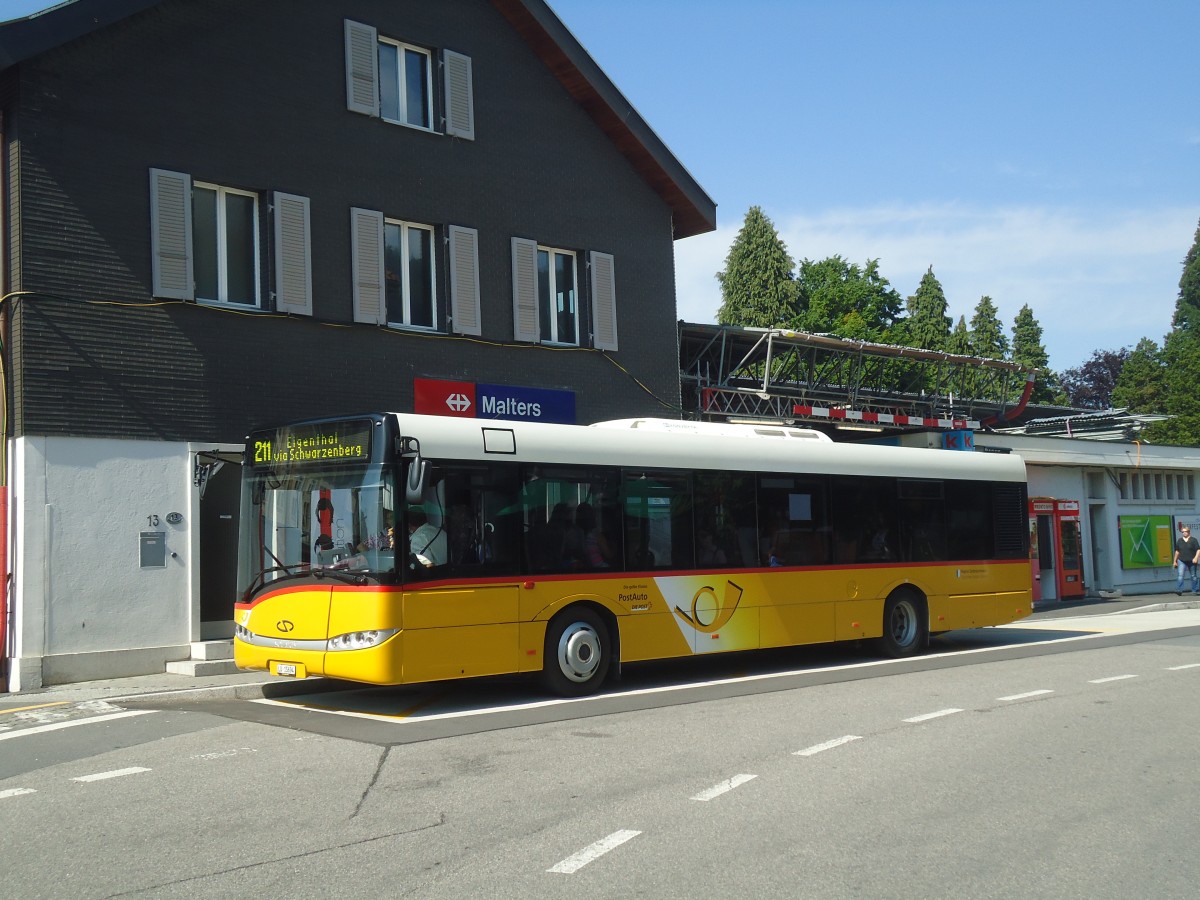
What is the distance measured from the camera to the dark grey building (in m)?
14.0

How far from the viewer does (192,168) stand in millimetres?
15477

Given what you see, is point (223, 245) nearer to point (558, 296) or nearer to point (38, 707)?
point (558, 296)

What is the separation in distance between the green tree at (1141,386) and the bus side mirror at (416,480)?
61210 millimetres

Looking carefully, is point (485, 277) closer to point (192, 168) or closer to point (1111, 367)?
point (192, 168)

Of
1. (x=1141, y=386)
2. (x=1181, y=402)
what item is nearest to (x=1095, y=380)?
(x=1141, y=386)

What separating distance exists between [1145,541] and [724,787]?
2814cm

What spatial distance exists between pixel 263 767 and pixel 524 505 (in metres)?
3.96

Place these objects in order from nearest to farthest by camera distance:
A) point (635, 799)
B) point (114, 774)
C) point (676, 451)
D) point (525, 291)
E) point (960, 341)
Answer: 1. point (635, 799)
2. point (114, 774)
3. point (676, 451)
4. point (525, 291)
5. point (960, 341)

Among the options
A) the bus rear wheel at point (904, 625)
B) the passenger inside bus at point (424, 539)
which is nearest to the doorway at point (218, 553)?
the passenger inside bus at point (424, 539)

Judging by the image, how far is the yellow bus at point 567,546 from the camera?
10367 mm

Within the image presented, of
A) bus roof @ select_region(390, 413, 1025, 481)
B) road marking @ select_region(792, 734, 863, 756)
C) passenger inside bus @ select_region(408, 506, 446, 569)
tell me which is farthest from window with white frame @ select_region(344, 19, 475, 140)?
road marking @ select_region(792, 734, 863, 756)

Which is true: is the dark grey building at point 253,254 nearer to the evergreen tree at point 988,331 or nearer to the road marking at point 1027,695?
the road marking at point 1027,695

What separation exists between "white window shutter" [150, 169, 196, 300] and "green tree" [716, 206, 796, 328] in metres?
50.4

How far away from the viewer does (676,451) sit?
12.9 meters
